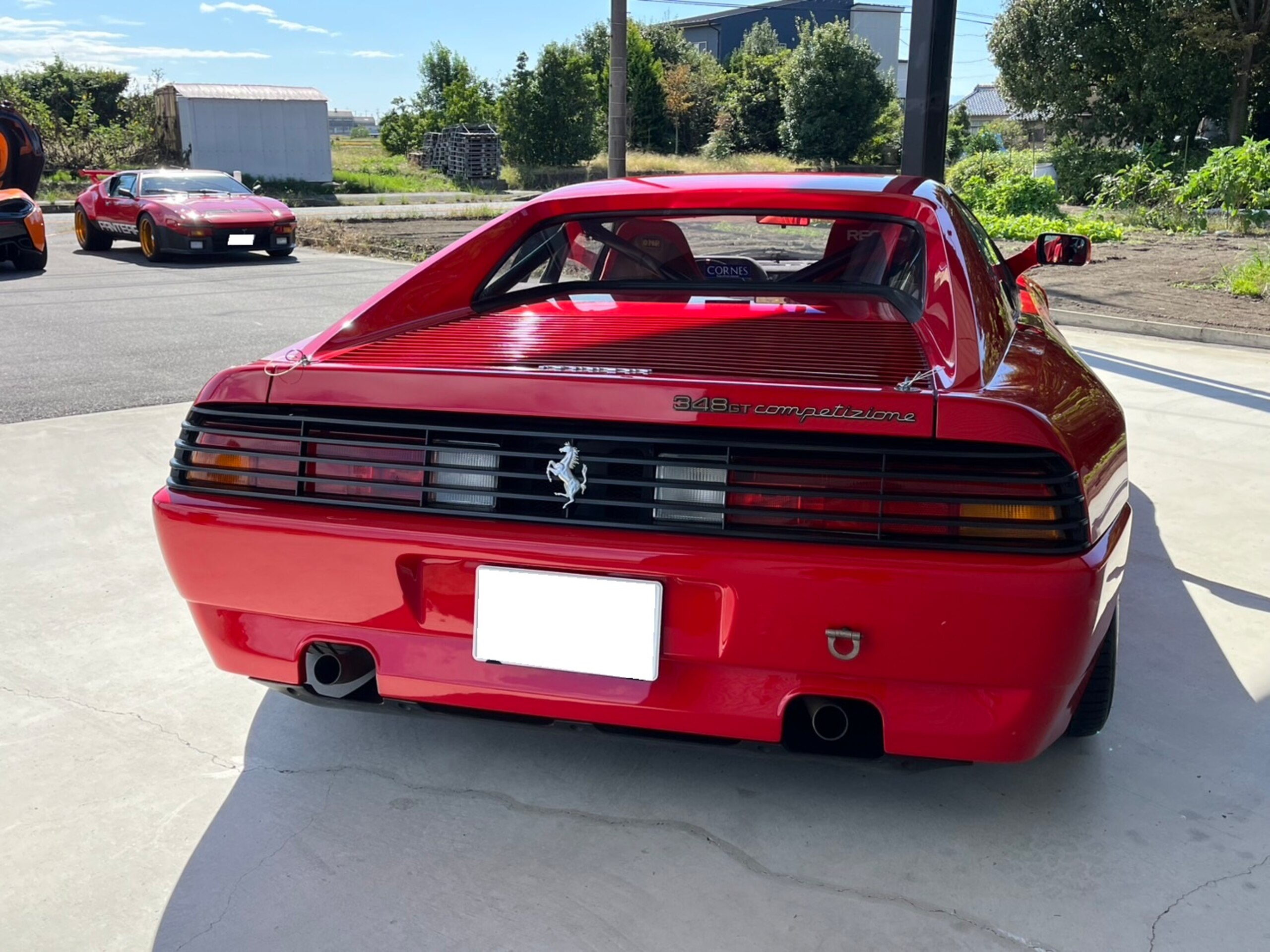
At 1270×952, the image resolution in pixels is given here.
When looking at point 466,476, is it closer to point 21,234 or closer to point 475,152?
point 21,234

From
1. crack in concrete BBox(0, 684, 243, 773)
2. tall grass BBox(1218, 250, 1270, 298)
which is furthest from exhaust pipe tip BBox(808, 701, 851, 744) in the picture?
tall grass BBox(1218, 250, 1270, 298)

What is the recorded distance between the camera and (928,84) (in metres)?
7.39

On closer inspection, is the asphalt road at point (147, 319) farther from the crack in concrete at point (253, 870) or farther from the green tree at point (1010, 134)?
the green tree at point (1010, 134)

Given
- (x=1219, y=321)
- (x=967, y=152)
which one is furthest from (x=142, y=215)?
(x=967, y=152)

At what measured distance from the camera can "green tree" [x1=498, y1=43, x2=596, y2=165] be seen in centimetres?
3812

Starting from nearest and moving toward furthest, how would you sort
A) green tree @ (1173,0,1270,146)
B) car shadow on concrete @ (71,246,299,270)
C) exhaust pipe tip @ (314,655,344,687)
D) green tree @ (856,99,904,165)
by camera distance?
exhaust pipe tip @ (314,655,344,687) < car shadow on concrete @ (71,246,299,270) < green tree @ (1173,0,1270,146) < green tree @ (856,99,904,165)

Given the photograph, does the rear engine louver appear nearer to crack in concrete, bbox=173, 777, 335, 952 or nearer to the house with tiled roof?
crack in concrete, bbox=173, 777, 335, 952

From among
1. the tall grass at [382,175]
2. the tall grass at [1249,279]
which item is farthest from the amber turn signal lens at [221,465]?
the tall grass at [382,175]

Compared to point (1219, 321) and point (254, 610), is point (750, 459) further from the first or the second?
point (1219, 321)

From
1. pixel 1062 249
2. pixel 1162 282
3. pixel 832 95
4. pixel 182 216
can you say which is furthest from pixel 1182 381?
pixel 832 95

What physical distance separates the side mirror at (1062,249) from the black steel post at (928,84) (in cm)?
387

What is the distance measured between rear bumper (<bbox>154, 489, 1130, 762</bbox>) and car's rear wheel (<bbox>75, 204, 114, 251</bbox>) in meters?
14.2

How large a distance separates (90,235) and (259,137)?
16.9 metres

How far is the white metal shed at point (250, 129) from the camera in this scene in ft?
96.7
